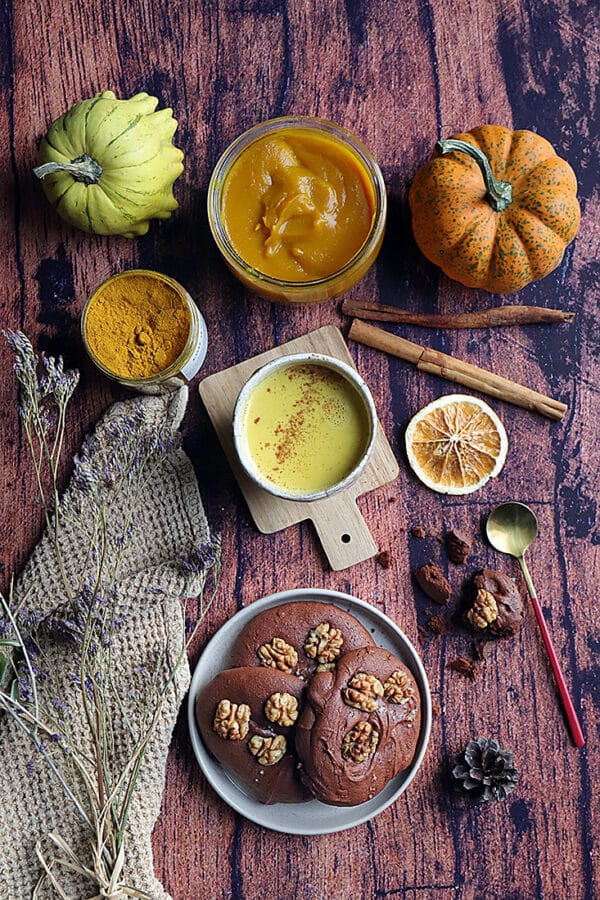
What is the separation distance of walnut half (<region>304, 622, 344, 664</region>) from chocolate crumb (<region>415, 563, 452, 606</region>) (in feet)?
0.80

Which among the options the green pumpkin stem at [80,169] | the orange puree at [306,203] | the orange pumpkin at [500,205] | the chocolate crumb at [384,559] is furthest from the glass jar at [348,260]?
the chocolate crumb at [384,559]

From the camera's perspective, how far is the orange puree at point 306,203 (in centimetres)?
179

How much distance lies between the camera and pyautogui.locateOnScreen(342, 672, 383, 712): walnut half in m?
1.76

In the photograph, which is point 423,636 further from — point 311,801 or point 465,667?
point 311,801

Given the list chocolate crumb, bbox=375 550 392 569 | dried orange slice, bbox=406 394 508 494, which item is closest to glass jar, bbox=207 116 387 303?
dried orange slice, bbox=406 394 508 494

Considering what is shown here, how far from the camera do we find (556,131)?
6.59ft

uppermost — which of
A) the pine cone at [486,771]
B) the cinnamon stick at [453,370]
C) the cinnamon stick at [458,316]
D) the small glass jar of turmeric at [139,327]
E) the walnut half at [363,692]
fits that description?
the small glass jar of turmeric at [139,327]

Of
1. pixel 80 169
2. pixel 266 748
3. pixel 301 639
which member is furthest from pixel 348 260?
pixel 266 748

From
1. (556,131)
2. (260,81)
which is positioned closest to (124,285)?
(260,81)

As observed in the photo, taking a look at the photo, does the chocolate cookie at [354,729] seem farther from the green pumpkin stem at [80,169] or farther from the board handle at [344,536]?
the green pumpkin stem at [80,169]

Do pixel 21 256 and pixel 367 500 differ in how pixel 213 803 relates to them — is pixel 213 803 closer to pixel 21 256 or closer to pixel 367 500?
pixel 367 500

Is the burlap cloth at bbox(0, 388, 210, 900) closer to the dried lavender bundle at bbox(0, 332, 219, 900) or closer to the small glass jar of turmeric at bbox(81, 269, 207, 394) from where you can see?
the dried lavender bundle at bbox(0, 332, 219, 900)

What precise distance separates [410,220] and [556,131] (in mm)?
412

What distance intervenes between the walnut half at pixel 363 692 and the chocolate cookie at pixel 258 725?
0.35 feet
